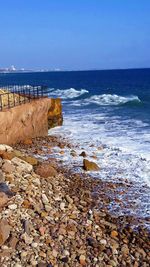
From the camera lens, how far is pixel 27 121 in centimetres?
1950

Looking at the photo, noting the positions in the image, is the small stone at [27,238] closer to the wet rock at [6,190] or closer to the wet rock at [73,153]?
the wet rock at [6,190]

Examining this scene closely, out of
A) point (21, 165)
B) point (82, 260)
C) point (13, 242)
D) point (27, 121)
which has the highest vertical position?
point (27, 121)

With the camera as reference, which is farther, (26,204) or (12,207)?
(26,204)

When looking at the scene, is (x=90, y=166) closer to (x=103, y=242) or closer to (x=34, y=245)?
(x=103, y=242)

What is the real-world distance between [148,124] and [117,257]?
1780 centimetres

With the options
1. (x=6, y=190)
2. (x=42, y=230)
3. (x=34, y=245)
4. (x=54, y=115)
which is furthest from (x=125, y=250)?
(x=54, y=115)

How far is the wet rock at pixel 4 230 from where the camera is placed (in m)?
7.88

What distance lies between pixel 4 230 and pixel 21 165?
156 inches

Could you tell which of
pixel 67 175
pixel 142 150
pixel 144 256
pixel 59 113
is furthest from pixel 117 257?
pixel 59 113

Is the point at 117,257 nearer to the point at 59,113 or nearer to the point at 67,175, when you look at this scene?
the point at 67,175

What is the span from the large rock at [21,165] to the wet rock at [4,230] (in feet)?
10.4

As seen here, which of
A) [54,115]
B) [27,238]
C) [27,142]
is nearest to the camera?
[27,238]

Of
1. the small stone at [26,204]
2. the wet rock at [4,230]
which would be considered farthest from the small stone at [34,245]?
the small stone at [26,204]

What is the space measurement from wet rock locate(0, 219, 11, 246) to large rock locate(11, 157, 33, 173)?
3168 millimetres
